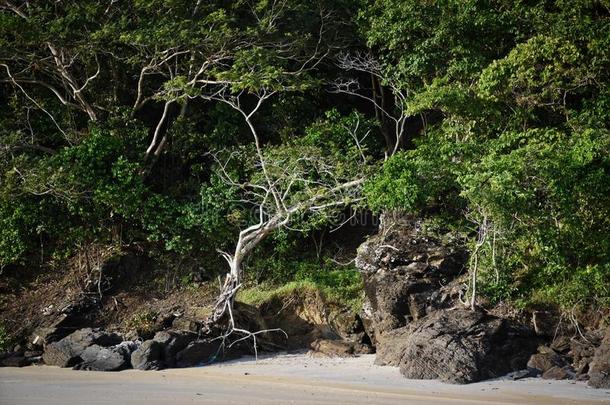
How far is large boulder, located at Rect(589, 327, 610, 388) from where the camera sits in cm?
895

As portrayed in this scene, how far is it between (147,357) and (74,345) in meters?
1.40

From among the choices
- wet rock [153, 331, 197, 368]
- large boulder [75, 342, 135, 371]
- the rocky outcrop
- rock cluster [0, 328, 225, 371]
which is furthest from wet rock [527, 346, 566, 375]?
large boulder [75, 342, 135, 371]

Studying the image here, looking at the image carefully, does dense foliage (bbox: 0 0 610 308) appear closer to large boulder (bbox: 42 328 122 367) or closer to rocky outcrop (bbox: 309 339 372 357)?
rocky outcrop (bbox: 309 339 372 357)

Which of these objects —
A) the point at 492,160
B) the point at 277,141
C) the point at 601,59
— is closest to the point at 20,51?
the point at 277,141

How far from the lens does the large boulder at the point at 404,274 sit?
11.7 metres

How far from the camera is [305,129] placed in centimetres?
1466

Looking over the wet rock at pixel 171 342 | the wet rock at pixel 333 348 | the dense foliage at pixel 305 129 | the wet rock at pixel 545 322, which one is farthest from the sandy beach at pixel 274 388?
the dense foliage at pixel 305 129

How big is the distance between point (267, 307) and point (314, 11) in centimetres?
600

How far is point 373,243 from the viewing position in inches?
494

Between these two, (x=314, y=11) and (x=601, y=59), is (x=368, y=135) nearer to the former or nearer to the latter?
(x=314, y=11)

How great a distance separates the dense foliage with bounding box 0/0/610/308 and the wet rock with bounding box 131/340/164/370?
10.5 feet

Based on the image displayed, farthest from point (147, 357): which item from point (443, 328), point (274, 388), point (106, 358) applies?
point (443, 328)

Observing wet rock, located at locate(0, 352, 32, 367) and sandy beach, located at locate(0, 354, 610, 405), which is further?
wet rock, located at locate(0, 352, 32, 367)

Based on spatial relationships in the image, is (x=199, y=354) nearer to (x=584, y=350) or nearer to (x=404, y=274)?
(x=404, y=274)
